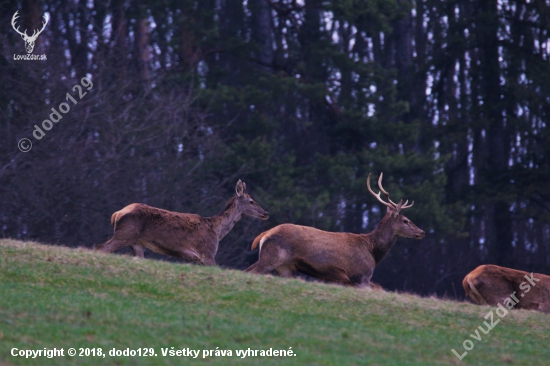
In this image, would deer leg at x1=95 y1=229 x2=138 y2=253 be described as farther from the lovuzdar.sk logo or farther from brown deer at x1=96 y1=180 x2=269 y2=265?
the lovuzdar.sk logo

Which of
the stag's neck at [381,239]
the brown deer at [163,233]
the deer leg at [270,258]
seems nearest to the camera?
the deer leg at [270,258]

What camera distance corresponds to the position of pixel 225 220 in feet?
49.1

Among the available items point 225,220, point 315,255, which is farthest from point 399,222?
point 225,220

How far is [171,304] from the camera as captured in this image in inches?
394

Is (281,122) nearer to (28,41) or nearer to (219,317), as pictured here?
(28,41)

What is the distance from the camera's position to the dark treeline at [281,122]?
2186 cm

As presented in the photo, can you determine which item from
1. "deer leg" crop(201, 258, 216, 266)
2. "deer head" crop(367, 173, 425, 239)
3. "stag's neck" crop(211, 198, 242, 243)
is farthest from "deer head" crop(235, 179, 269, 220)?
"deer head" crop(367, 173, 425, 239)

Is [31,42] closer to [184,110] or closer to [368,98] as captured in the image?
[184,110]

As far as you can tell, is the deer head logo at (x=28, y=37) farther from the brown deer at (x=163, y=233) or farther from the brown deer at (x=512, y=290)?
the brown deer at (x=512, y=290)

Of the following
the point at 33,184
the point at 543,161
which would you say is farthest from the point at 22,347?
the point at 543,161

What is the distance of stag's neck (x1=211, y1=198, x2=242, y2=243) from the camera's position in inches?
578

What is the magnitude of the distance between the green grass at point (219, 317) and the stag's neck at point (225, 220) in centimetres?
252

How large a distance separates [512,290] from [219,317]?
5.62m

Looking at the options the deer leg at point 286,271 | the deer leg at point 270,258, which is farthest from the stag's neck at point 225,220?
the deer leg at point 270,258
